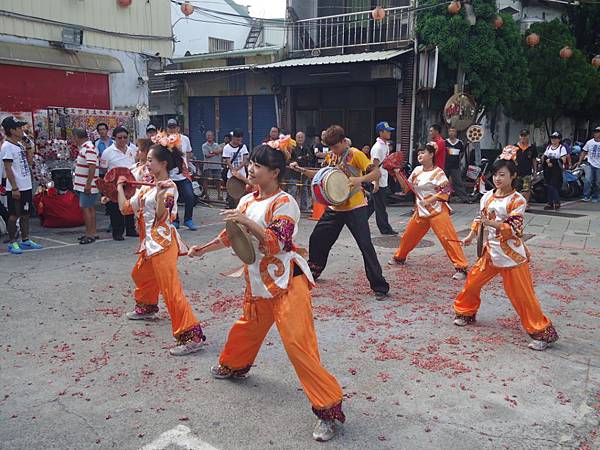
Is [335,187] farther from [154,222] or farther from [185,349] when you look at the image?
[185,349]

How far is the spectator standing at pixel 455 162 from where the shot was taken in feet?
41.1

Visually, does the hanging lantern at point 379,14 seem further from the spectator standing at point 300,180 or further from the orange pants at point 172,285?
the orange pants at point 172,285

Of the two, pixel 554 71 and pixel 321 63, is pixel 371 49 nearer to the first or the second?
pixel 321 63

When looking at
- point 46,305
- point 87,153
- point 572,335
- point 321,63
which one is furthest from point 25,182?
point 321,63

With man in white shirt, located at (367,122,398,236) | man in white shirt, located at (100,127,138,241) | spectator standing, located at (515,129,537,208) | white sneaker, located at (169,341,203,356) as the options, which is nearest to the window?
spectator standing, located at (515,129,537,208)

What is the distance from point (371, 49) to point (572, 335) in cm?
→ 1165

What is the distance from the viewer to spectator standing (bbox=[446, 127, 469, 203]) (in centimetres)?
1253

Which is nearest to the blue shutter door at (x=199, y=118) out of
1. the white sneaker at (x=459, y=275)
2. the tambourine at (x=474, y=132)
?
the tambourine at (x=474, y=132)

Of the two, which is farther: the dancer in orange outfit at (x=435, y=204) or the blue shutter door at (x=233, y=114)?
the blue shutter door at (x=233, y=114)

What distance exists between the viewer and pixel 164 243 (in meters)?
4.46

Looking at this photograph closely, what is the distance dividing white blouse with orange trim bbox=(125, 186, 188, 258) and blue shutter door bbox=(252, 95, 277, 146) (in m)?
12.8

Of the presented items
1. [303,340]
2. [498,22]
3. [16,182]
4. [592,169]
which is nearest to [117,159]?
[16,182]

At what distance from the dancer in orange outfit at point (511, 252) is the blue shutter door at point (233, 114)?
13542 millimetres

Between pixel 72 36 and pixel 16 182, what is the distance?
5.72m
